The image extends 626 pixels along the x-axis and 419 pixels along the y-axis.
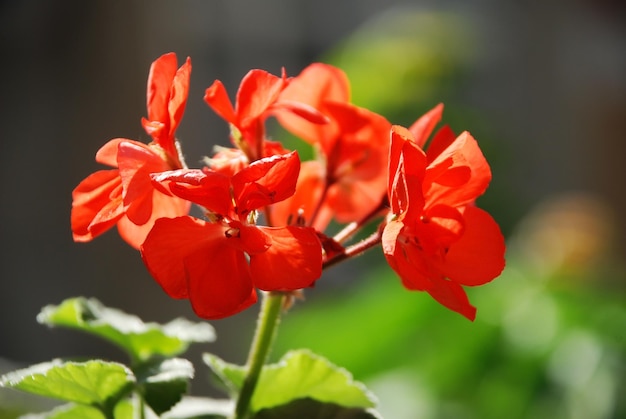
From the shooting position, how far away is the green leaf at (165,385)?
1.89 ft

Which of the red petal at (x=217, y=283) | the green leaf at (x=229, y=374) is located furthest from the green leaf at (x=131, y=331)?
the red petal at (x=217, y=283)

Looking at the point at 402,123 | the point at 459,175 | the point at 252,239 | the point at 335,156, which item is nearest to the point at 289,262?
the point at 252,239

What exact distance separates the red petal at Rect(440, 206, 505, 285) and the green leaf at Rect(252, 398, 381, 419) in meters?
0.12

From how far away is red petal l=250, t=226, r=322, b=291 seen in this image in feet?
1.72

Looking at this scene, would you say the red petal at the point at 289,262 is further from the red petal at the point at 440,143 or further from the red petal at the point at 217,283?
the red petal at the point at 440,143

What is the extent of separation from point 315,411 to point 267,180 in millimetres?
183

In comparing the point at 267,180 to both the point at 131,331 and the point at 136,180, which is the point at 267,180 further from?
Answer: the point at 131,331

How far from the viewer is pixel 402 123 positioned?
2498 millimetres

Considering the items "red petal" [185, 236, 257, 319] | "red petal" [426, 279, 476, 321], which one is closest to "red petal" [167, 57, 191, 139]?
"red petal" [185, 236, 257, 319]

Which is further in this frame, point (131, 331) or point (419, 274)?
point (131, 331)

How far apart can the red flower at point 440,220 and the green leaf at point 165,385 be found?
0.16 meters

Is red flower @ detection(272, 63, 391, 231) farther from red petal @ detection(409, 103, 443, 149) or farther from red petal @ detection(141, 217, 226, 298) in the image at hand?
red petal @ detection(141, 217, 226, 298)

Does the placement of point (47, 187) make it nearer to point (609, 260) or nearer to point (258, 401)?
point (609, 260)

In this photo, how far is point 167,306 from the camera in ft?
10.9
